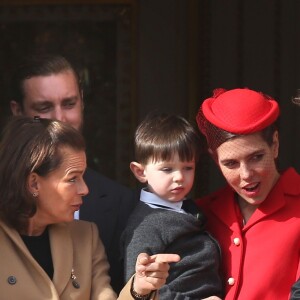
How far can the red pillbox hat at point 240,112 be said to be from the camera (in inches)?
178

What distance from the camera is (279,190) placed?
4605mm

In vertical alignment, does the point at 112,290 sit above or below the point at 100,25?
below

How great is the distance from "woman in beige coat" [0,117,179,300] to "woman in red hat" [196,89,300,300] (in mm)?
437

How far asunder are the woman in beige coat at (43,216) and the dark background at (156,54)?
185cm

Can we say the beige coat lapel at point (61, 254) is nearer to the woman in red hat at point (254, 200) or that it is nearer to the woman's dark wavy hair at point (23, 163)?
the woman's dark wavy hair at point (23, 163)

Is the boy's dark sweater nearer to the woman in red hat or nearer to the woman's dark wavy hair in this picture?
Result: the woman in red hat

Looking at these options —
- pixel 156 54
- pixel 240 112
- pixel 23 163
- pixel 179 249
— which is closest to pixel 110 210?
pixel 179 249

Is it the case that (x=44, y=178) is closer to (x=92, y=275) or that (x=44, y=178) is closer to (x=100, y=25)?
(x=92, y=275)

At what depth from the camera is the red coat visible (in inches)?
176

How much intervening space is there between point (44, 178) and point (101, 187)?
0.53 meters

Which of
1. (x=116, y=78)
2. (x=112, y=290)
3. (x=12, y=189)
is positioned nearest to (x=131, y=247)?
(x=112, y=290)

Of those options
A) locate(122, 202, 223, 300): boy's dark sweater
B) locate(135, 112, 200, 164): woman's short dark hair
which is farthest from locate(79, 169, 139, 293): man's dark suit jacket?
locate(135, 112, 200, 164): woman's short dark hair

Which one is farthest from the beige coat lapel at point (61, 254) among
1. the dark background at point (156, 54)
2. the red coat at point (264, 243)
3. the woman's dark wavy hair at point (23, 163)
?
the dark background at point (156, 54)

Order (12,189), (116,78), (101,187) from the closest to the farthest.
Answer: (12,189) < (101,187) < (116,78)
